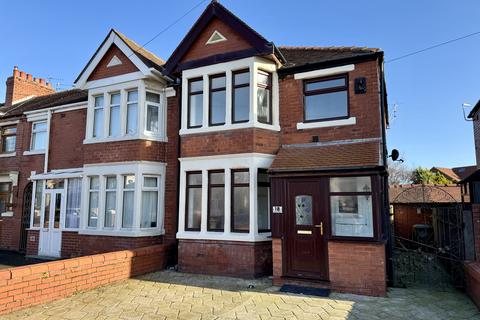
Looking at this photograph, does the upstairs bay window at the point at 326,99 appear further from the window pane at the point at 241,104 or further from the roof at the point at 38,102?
the roof at the point at 38,102

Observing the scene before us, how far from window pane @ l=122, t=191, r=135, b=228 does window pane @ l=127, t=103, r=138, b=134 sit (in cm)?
206

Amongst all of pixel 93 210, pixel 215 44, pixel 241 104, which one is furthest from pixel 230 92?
pixel 93 210

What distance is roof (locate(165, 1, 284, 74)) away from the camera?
381 inches

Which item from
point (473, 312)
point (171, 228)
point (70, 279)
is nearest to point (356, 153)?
point (473, 312)

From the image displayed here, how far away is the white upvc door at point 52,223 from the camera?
13.0 metres

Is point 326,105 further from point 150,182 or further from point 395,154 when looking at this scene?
point 150,182

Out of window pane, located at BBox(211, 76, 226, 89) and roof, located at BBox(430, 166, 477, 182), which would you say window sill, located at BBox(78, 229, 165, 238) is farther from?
roof, located at BBox(430, 166, 477, 182)

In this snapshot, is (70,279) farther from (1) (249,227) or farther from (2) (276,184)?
(2) (276,184)

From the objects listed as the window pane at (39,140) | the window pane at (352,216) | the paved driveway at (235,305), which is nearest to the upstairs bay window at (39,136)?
the window pane at (39,140)

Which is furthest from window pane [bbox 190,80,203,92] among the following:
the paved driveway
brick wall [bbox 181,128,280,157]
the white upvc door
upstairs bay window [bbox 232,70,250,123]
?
the white upvc door

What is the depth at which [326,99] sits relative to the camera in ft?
32.1

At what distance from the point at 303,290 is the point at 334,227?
1566 mm

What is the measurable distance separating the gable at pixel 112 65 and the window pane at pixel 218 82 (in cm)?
305

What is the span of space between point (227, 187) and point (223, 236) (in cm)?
133
